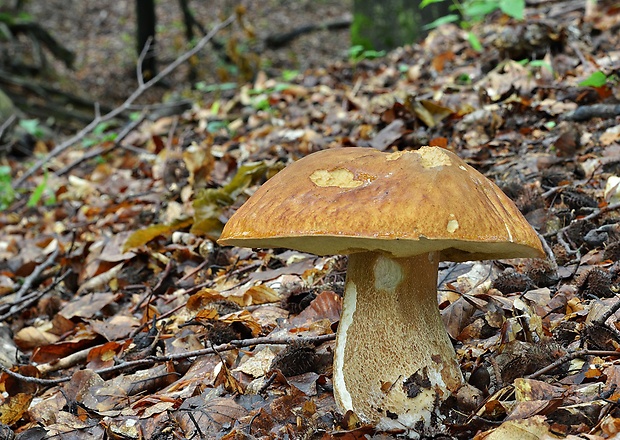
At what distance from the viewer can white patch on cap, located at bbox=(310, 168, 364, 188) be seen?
1527 mm

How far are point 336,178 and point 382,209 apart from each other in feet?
0.70

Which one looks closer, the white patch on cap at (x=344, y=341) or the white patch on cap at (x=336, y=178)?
the white patch on cap at (x=336, y=178)

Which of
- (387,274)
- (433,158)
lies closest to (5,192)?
(387,274)

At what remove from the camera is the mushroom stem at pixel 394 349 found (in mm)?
1675

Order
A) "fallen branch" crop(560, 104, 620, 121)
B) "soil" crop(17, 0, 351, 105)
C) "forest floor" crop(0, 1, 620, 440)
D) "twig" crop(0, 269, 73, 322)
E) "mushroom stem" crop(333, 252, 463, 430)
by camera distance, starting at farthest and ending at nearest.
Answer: "soil" crop(17, 0, 351, 105) → "fallen branch" crop(560, 104, 620, 121) → "twig" crop(0, 269, 73, 322) → "forest floor" crop(0, 1, 620, 440) → "mushroom stem" crop(333, 252, 463, 430)

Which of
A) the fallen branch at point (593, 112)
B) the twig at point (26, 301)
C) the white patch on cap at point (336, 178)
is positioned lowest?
the twig at point (26, 301)

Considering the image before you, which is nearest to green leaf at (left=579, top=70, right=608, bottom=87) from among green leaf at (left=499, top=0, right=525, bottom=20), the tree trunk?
green leaf at (left=499, top=0, right=525, bottom=20)

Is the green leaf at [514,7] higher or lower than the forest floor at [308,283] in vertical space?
higher

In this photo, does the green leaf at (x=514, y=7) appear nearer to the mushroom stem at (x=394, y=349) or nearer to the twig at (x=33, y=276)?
the mushroom stem at (x=394, y=349)

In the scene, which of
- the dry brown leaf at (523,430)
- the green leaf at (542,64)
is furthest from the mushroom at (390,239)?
the green leaf at (542,64)

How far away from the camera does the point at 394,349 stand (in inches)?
67.7

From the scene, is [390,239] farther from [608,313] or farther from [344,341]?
[608,313]

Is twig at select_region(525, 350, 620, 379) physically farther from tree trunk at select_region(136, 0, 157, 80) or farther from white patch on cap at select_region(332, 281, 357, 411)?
tree trunk at select_region(136, 0, 157, 80)

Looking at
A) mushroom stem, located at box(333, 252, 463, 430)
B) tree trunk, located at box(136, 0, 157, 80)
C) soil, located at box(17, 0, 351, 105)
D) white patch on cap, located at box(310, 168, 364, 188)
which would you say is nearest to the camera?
white patch on cap, located at box(310, 168, 364, 188)
